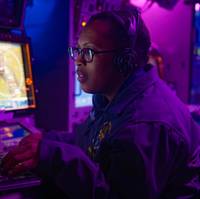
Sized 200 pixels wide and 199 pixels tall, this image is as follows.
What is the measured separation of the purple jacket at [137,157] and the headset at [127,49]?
0.08 meters

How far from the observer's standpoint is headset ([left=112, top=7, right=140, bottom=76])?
4.26 feet

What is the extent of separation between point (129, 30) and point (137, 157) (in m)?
0.46

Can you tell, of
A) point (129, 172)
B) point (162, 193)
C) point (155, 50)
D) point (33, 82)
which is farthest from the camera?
point (155, 50)

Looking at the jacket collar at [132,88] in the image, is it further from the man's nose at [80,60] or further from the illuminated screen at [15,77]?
the illuminated screen at [15,77]

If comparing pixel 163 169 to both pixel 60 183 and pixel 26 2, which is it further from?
pixel 26 2

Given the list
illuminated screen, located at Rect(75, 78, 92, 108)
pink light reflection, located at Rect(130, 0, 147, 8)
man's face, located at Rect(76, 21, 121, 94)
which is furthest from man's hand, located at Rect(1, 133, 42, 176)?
pink light reflection, located at Rect(130, 0, 147, 8)

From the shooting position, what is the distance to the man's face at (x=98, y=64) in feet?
4.33

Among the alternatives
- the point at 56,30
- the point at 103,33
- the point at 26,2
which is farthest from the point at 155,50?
the point at 103,33

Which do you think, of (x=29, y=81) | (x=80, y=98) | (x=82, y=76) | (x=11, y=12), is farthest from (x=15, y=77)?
(x=82, y=76)

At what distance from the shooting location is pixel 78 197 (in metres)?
1.06

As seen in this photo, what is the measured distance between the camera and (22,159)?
1.08m

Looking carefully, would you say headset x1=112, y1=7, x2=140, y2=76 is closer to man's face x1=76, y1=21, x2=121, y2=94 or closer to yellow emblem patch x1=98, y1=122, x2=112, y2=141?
man's face x1=76, y1=21, x2=121, y2=94

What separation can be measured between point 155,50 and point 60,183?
1701 millimetres

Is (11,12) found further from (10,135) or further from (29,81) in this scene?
(10,135)
